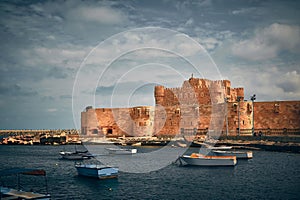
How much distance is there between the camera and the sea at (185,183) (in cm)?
2125

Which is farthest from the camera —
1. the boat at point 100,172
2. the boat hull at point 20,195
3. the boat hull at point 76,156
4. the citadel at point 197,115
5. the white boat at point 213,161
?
the citadel at point 197,115

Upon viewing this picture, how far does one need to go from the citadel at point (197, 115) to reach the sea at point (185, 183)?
20.0 metres

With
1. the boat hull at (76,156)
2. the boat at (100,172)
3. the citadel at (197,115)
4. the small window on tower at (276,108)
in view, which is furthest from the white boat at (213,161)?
the small window on tower at (276,108)

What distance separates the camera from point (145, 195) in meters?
21.2

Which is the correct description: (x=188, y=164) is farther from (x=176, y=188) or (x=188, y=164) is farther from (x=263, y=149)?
(x=263, y=149)

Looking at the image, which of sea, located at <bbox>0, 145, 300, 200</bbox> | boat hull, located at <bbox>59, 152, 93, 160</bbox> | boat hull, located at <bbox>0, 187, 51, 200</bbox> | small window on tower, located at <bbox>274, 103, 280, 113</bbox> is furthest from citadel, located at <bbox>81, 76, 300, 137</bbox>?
boat hull, located at <bbox>0, 187, 51, 200</bbox>

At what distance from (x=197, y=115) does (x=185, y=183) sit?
34604 millimetres

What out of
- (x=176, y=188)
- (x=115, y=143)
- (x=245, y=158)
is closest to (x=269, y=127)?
(x=245, y=158)

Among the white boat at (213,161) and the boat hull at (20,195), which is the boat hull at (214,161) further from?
the boat hull at (20,195)

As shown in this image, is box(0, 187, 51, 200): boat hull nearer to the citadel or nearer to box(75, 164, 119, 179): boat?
box(75, 164, 119, 179): boat

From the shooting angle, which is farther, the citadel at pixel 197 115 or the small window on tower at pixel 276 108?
the citadel at pixel 197 115

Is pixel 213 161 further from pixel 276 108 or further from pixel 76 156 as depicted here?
pixel 276 108

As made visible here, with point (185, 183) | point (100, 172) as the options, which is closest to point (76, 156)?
point (100, 172)

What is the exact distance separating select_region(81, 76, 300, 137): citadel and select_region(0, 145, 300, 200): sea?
20026 millimetres
